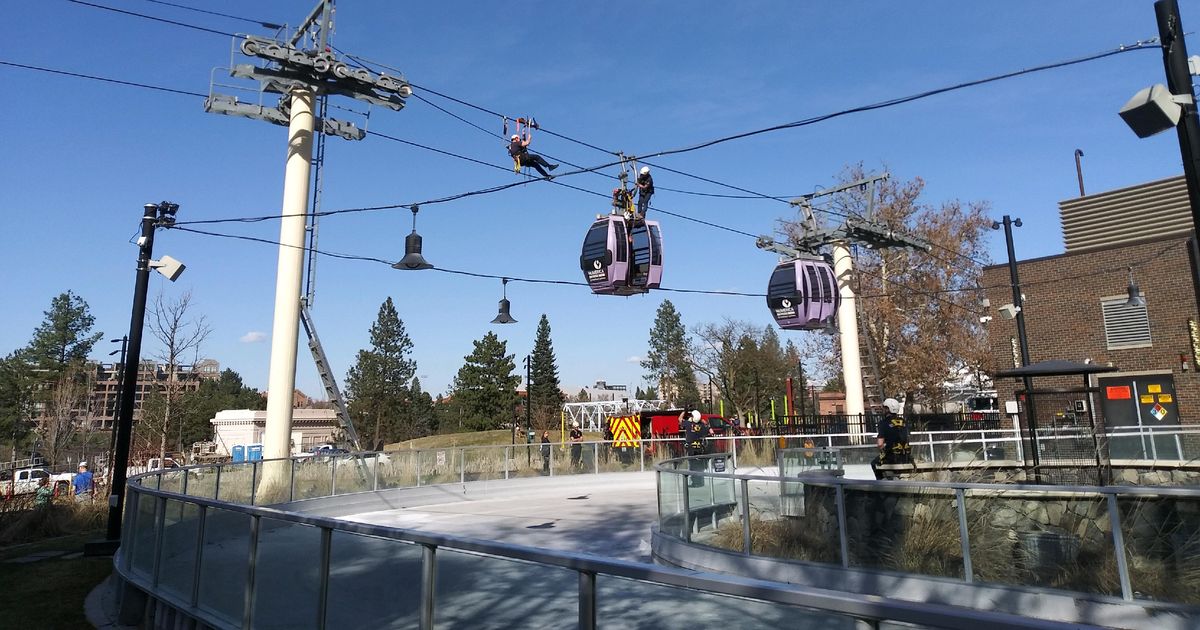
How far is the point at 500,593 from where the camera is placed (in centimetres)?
411

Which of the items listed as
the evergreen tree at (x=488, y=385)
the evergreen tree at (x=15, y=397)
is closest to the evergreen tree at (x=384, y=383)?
the evergreen tree at (x=488, y=385)

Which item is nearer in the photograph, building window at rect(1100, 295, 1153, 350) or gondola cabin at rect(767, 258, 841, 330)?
gondola cabin at rect(767, 258, 841, 330)

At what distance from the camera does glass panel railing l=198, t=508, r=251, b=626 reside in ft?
20.0

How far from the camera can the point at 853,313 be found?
3166cm

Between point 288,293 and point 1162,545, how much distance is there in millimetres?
19929

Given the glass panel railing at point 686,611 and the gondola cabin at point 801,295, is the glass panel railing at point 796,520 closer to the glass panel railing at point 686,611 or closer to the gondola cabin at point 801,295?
the glass panel railing at point 686,611

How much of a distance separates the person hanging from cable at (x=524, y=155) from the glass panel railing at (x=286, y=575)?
10125 millimetres

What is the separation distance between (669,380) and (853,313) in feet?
219

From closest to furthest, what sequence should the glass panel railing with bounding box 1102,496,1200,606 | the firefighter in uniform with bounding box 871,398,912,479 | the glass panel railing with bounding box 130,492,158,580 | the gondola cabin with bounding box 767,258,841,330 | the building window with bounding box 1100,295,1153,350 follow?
the glass panel railing with bounding box 1102,496,1200,606
the glass panel railing with bounding box 130,492,158,580
the firefighter in uniform with bounding box 871,398,912,479
the gondola cabin with bounding box 767,258,841,330
the building window with bounding box 1100,295,1153,350

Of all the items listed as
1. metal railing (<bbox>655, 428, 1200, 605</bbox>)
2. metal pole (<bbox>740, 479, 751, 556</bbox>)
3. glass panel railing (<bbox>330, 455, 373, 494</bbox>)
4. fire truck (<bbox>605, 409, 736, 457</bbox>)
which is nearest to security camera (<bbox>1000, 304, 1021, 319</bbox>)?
fire truck (<bbox>605, 409, 736, 457</bbox>)

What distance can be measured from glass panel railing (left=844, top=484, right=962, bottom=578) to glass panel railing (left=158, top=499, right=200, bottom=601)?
6.91 meters

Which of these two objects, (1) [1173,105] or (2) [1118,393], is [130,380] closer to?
(1) [1173,105]

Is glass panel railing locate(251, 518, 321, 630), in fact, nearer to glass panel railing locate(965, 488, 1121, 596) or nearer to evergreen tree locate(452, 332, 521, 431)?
glass panel railing locate(965, 488, 1121, 596)

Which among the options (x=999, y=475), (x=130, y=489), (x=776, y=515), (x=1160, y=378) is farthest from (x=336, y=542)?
(x=1160, y=378)
